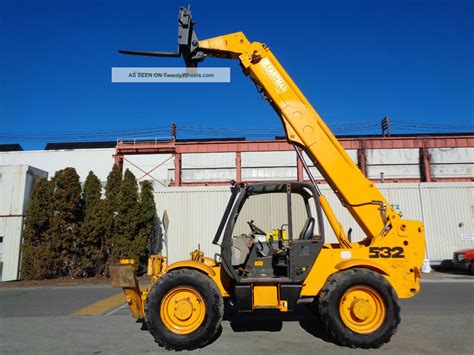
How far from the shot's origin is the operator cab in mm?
5270

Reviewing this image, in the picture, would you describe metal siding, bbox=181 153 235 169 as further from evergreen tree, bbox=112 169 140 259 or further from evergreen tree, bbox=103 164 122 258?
evergreen tree, bbox=112 169 140 259

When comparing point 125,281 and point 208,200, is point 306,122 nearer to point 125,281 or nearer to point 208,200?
point 125,281

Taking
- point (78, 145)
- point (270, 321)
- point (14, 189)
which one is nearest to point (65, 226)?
point (14, 189)

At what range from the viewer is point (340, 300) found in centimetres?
505

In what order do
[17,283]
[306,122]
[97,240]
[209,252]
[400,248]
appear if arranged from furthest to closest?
1. [209,252]
2. [97,240]
3. [17,283]
4. [306,122]
5. [400,248]

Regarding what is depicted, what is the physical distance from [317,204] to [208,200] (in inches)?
526

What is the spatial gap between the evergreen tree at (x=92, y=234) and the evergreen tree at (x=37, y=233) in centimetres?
144

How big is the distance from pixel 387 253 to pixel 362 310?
980 millimetres

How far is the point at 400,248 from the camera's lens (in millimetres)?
5430

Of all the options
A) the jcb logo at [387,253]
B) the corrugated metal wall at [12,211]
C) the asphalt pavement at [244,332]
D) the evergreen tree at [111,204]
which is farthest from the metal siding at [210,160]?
the jcb logo at [387,253]

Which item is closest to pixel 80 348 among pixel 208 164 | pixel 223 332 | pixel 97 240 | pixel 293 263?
pixel 223 332

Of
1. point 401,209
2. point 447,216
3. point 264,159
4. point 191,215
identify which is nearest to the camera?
point 447,216

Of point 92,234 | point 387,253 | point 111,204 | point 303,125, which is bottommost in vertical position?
point 387,253

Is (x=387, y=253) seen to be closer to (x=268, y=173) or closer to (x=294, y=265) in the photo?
(x=294, y=265)
